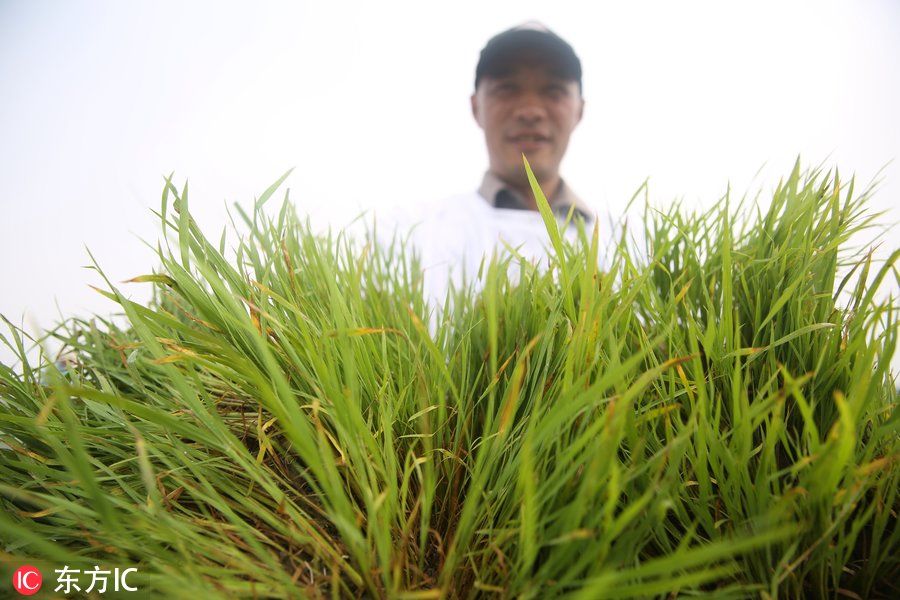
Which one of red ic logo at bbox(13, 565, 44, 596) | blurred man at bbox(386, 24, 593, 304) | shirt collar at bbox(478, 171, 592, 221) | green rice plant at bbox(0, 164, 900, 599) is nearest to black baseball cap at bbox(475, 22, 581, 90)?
blurred man at bbox(386, 24, 593, 304)

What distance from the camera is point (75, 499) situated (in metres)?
0.21

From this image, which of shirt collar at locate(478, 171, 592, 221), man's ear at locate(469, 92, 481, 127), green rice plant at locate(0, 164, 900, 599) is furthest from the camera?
man's ear at locate(469, 92, 481, 127)

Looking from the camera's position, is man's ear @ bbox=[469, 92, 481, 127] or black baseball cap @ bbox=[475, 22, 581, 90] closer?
black baseball cap @ bbox=[475, 22, 581, 90]

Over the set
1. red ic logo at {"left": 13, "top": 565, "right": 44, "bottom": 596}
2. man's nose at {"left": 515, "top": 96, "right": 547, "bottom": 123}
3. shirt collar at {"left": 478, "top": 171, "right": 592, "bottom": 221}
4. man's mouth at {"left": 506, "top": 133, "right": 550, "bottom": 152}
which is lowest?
red ic logo at {"left": 13, "top": 565, "right": 44, "bottom": 596}

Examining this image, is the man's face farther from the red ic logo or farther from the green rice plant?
the red ic logo

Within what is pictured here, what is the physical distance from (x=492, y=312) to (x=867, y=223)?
0.30 metres

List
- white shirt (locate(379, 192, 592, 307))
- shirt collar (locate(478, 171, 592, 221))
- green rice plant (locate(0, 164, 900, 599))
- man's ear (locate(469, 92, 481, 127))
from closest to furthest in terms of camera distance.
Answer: green rice plant (locate(0, 164, 900, 599)) → white shirt (locate(379, 192, 592, 307)) → shirt collar (locate(478, 171, 592, 221)) → man's ear (locate(469, 92, 481, 127))

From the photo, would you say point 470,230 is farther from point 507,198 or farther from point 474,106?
point 474,106

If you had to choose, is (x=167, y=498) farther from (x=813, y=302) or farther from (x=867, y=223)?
(x=867, y=223)

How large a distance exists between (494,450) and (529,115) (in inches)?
43.6

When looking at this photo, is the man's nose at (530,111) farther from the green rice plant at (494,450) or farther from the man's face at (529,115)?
the green rice plant at (494,450)

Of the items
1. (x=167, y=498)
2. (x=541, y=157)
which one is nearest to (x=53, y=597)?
(x=167, y=498)

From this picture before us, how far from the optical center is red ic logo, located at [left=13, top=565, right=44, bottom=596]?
0.15 m

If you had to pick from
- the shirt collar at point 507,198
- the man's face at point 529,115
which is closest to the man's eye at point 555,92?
the man's face at point 529,115
